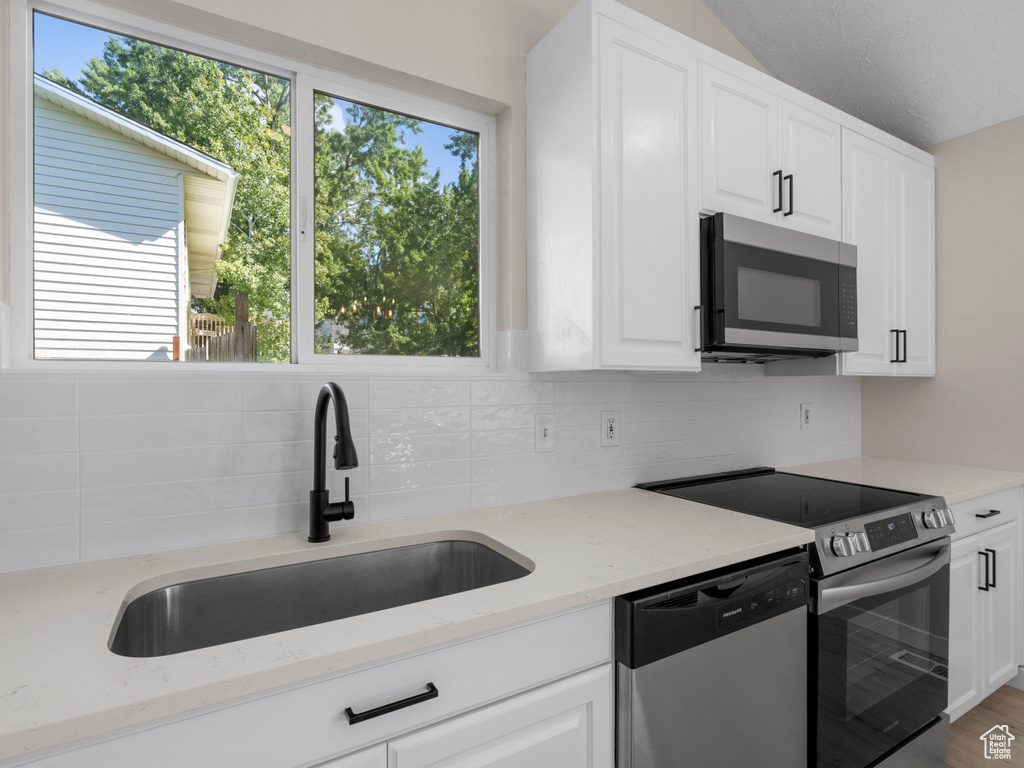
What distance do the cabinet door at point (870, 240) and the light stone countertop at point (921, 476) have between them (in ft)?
1.41

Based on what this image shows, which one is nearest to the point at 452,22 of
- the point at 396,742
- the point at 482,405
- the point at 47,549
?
the point at 482,405

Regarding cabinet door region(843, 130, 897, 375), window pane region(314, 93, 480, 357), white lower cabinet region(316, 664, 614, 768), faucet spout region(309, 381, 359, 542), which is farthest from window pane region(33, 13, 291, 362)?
cabinet door region(843, 130, 897, 375)

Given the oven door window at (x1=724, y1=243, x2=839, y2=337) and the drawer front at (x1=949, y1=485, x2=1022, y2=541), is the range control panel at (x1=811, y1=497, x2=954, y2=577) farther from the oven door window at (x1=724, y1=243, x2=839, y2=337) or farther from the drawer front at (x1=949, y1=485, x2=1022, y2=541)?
the oven door window at (x1=724, y1=243, x2=839, y2=337)

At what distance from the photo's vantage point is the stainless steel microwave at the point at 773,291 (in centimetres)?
167

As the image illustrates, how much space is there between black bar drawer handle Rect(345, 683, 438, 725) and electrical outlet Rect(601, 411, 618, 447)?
1145 mm

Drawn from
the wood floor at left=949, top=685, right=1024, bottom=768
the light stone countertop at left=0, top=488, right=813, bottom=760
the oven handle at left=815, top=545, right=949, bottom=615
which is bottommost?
the wood floor at left=949, top=685, right=1024, bottom=768

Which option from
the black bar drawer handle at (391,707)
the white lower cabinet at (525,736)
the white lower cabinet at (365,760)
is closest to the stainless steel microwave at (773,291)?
the white lower cabinet at (525,736)

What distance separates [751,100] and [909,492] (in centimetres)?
143

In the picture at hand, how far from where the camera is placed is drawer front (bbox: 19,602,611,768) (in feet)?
2.40

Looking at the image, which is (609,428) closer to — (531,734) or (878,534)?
(878,534)

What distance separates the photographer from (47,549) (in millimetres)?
1157

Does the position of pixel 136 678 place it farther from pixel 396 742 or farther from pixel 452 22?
pixel 452 22

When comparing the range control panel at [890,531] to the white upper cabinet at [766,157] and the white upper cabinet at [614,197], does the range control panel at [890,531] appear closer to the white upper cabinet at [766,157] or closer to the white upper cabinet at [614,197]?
the white upper cabinet at [614,197]

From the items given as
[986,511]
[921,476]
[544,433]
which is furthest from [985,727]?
[544,433]
